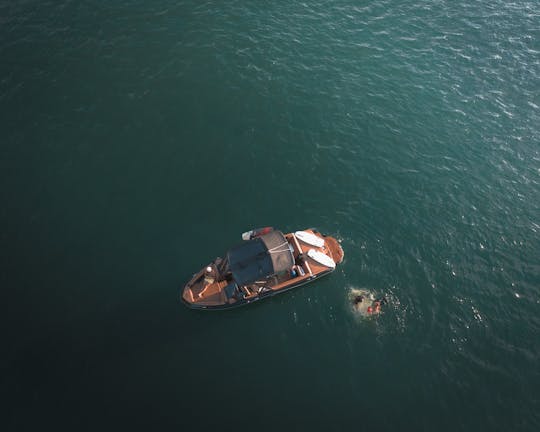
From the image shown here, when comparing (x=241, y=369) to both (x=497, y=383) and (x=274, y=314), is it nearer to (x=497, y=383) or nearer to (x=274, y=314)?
(x=274, y=314)

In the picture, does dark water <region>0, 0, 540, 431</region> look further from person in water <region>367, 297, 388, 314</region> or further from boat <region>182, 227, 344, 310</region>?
boat <region>182, 227, 344, 310</region>

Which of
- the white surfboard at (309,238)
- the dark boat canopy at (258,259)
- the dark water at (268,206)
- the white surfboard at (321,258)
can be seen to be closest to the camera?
the dark water at (268,206)

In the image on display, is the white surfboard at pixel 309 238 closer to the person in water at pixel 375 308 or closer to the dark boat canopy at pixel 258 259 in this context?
the dark boat canopy at pixel 258 259

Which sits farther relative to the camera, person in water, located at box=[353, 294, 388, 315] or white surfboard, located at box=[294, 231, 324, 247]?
white surfboard, located at box=[294, 231, 324, 247]

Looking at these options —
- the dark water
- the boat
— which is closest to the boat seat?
the boat

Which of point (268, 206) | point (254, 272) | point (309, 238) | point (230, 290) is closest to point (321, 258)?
point (309, 238)

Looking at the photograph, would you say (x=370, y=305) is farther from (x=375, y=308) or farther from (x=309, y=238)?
(x=309, y=238)

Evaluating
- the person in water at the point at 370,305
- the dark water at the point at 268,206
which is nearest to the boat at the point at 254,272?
the dark water at the point at 268,206

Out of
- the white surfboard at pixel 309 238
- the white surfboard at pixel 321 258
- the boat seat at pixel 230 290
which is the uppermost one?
the white surfboard at pixel 309 238
